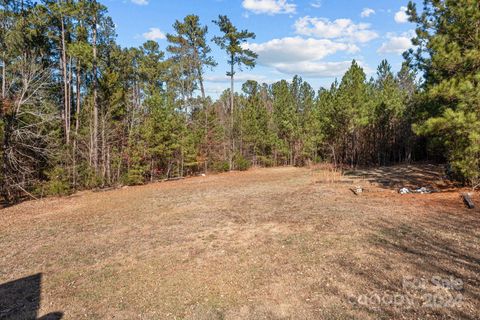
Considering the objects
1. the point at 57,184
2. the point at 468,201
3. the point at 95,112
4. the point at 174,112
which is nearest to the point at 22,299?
the point at 57,184

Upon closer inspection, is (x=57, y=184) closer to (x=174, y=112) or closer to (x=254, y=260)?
(x=174, y=112)

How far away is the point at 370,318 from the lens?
327 centimetres

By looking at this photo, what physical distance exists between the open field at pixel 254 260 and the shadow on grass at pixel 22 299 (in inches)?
1.2

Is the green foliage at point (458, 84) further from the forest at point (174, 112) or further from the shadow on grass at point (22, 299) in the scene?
the shadow on grass at point (22, 299)

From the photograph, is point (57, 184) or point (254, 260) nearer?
point (254, 260)

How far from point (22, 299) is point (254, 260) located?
372 cm

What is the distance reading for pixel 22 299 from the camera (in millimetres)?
4164

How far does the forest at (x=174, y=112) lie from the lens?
8664 millimetres

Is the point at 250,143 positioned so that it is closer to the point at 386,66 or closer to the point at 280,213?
the point at 386,66

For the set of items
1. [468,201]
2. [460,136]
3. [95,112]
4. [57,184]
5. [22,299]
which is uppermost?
[95,112]

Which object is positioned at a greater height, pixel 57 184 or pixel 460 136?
pixel 460 136

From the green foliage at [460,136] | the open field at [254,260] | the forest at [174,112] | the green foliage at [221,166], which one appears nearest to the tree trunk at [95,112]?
the forest at [174,112]

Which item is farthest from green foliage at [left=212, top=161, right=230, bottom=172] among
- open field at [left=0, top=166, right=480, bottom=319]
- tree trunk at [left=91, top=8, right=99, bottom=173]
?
open field at [left=0, top=166, right=480, bottom=319]

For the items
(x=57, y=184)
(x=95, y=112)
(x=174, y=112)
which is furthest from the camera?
(x=174, y=112)
